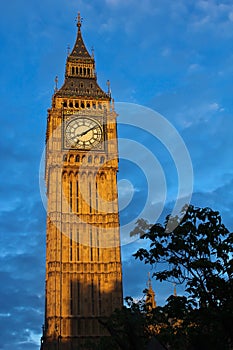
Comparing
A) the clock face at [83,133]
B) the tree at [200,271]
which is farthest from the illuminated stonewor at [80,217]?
the tree at [200,271]

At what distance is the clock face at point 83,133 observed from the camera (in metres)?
57.0

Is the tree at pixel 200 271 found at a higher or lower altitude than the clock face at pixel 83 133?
lower

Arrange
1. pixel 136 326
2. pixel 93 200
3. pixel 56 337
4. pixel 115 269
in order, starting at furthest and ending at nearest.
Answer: pixel 93 200, pixel 115 269, pixel 56 337, pixel 136 326

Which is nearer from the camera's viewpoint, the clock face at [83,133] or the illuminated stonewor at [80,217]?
the illuminated stonewor at [80,217]

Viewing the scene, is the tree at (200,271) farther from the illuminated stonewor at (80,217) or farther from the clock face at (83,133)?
the clock face at (83,133)

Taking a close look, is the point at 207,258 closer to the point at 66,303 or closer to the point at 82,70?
the point at 66,303

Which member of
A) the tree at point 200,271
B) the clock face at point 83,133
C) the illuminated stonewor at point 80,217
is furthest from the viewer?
the clock face at point 83,133

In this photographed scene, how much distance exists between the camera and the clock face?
187ft

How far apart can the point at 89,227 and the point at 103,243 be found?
2.21m

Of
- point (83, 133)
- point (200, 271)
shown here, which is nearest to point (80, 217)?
point (83, 133)

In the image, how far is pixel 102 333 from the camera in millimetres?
48438

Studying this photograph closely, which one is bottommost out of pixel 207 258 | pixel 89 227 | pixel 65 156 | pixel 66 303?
pixel 207 258

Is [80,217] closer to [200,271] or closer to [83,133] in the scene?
[83,133]

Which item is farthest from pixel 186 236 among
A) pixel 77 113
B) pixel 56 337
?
pixel 77 113
